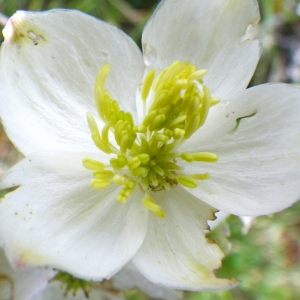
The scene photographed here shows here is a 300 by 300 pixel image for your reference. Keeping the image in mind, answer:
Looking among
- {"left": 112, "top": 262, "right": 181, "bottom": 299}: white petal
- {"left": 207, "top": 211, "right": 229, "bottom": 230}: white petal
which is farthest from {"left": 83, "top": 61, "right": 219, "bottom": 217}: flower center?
{"left": 112, "top": 262, "right": 181, "bottom": 299}: white petal

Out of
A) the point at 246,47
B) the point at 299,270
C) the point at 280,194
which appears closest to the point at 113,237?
the point at 280,194

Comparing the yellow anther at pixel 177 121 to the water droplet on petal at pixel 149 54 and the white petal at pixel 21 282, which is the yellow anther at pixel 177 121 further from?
the white petal at pixel 21 282

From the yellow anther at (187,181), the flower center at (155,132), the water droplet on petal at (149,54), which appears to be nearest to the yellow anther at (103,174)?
the flower center at (155,132)

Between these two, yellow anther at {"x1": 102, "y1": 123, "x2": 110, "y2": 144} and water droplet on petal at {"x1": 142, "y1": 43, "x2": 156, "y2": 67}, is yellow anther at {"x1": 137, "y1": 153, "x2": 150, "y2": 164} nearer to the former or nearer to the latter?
yellow anther at {"x1": 102, "y1": 123, "x2": 110, "y2": 144}

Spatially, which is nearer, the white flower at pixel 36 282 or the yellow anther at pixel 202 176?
the yellow anther at pixel 202 176

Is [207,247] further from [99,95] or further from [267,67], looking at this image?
[267,67]
